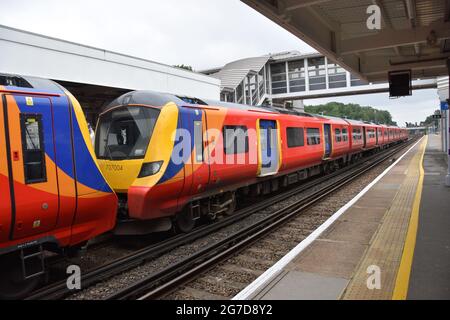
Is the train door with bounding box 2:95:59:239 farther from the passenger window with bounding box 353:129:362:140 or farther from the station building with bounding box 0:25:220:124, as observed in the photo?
the passenger window with bounding box 353:129:362:140

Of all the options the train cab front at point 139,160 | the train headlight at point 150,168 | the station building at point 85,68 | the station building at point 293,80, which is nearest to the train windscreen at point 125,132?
the train cab front at point 139,160

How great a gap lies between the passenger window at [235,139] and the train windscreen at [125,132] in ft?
7.42

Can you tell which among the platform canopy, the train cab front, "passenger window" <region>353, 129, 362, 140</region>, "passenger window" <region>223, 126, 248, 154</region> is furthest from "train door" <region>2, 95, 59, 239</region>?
"passenger window" <region>353, 129, 362, 140</region>

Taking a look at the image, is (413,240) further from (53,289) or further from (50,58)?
(50,58)

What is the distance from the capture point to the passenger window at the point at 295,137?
1254 cm

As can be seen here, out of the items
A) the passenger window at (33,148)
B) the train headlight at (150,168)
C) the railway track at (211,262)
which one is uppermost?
the passenger window at (33,148)

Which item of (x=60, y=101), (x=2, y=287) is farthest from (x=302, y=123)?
(x=2, y=287)

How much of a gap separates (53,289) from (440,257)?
5508 mm

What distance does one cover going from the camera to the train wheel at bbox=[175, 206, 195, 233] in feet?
26.0

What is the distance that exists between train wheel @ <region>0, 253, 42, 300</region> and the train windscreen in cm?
280

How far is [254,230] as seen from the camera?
8.10 m

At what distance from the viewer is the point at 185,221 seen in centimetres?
807

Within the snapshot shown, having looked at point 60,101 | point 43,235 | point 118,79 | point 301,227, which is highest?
point 118,79

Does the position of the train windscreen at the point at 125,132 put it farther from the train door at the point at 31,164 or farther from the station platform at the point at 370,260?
the station platform at the point at 370,260
